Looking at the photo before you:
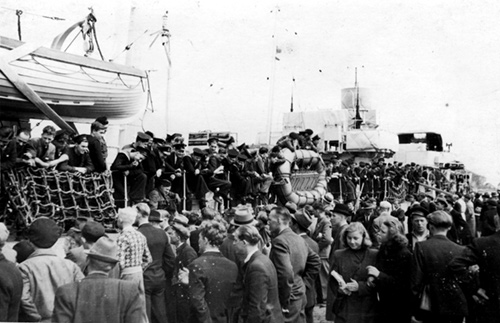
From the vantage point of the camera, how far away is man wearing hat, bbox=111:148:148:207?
850 cm

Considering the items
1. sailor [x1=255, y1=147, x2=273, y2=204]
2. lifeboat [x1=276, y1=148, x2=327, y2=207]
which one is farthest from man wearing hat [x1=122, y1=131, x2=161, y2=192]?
lifeboat [x1=276, y1=148, x2=327, y2=207]

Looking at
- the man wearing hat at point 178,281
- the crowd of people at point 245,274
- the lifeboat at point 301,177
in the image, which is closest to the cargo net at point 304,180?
the lifeboat at point 301,177

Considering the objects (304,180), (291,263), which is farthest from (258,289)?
(304,180)

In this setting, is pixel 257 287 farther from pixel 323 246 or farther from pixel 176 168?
pixel 176 168

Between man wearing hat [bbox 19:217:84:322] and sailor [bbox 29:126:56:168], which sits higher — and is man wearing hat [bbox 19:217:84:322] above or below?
below

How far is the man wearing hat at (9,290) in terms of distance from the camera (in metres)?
3.34

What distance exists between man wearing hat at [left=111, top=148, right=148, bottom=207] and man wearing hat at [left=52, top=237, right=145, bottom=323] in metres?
5.32

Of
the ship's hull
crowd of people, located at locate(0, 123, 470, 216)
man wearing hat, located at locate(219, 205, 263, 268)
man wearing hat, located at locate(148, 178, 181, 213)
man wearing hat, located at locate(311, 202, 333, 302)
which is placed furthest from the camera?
the ship's hull

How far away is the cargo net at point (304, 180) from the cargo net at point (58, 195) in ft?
18.4

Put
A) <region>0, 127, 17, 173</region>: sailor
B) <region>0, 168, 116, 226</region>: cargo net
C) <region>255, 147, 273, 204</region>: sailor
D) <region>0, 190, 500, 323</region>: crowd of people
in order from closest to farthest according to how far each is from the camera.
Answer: <region>0, 190, 500, 323</region>: crowd of people, <region>0, 127, 17, 173</region>: sailor, <region>0, 168, 116, 226</region>: cargo net, <region>255, 147, 273, 204</region>: sailor

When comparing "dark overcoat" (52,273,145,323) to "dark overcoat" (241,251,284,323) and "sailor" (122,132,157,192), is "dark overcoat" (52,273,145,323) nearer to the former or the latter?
"dark overcoat" (241,251,284,323)

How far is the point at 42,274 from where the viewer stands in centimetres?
363

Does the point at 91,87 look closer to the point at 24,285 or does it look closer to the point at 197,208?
the point at 197,208

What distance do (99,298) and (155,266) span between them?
214cm
